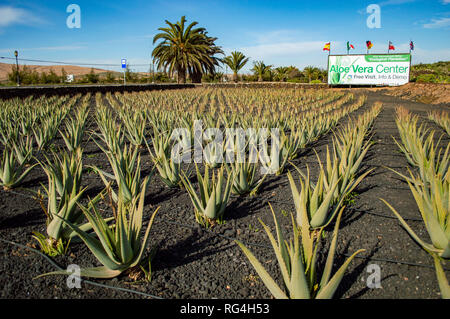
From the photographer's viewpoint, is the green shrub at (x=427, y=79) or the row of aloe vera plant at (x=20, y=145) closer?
the row of aloe vera plant at (x=20, y=145)

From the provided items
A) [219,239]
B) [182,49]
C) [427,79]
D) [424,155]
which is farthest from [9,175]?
[427,79]

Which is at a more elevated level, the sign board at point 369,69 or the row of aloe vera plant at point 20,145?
the sign board at point 369,69

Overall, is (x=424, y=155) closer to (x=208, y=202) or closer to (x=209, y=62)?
(x=208, y=202)

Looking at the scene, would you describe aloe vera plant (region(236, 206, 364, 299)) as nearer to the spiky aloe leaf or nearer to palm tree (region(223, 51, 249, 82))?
the spiky aloe leaf

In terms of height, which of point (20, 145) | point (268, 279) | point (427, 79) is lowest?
point (268, 279)

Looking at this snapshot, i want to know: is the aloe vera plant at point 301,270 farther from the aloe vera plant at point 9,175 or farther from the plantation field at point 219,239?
the aloe vera plant at point 9,175

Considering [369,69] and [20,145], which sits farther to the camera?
[369,69]

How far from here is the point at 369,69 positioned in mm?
25234

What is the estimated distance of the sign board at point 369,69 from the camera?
24.6 m

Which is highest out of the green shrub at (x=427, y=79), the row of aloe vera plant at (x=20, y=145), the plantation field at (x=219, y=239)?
the green shrub at (x=427, y=79)

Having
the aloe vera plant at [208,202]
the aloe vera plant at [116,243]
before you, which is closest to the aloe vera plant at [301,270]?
the aloe vera plant at [116,243]

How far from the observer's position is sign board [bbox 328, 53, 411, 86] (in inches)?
969
